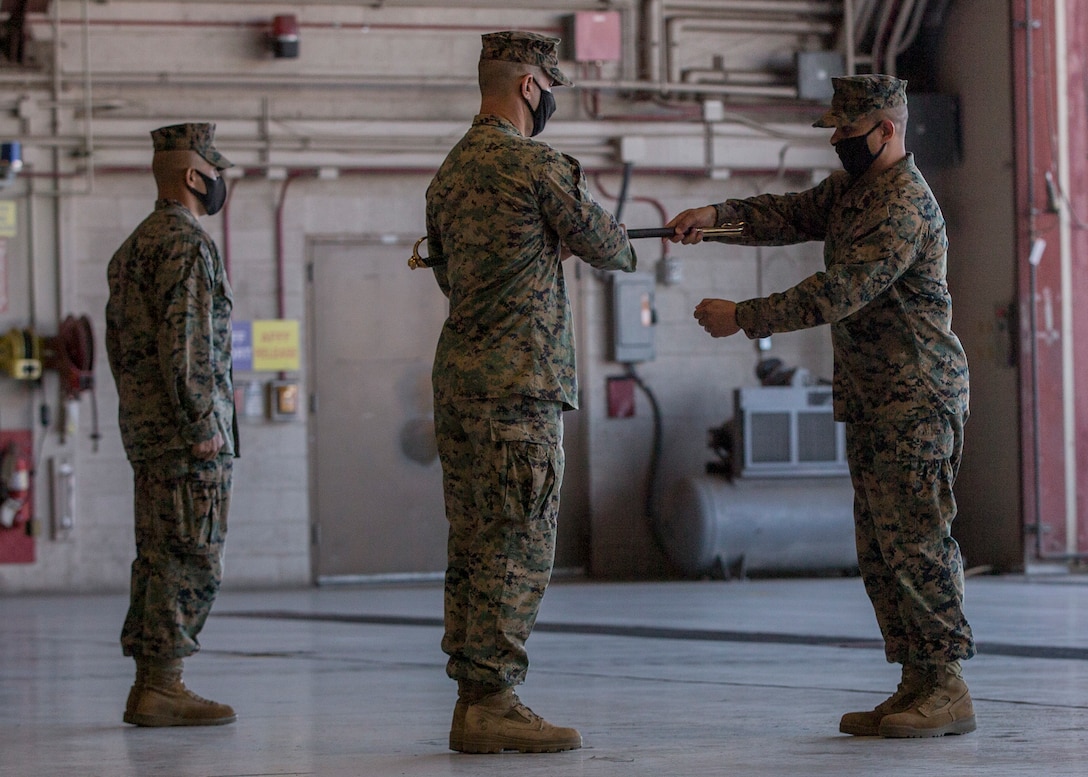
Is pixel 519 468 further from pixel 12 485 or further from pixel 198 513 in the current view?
pixel 12 485

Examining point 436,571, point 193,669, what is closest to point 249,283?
point 436,571

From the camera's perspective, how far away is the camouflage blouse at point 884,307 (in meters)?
3.32

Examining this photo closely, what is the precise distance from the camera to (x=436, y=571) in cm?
1065

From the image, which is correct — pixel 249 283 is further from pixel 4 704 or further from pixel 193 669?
pixel 4 704

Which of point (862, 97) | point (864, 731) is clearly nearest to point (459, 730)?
point (864, 731)

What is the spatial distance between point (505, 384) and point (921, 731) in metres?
1.17

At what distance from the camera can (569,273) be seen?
1080 cm

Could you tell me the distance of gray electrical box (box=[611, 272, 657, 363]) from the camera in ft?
35.4

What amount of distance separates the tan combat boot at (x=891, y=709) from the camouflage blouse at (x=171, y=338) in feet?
5.68

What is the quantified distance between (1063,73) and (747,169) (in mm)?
2277

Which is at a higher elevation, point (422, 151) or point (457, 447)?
point (422, 151)

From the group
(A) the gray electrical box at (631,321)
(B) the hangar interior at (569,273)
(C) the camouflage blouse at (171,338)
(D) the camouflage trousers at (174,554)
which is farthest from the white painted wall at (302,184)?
(D) the camouflage trousers at (174,554)

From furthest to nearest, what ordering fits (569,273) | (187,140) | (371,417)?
1. (569,273)
2. (371,417)
3. (187,140)

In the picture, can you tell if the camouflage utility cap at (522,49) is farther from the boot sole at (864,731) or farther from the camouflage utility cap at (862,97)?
the boot sole at (864,731)
